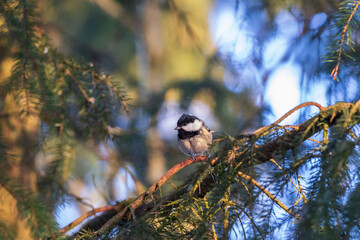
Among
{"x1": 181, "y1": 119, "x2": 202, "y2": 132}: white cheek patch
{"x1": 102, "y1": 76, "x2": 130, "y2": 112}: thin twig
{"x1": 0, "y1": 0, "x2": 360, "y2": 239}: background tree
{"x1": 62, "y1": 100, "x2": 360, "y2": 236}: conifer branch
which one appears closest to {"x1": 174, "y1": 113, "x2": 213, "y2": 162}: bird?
{"x1": 181, "y1": 119, "x2": 202, "y2": 132}: white cheek patch

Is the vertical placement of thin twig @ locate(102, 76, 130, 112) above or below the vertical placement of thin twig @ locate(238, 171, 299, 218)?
above

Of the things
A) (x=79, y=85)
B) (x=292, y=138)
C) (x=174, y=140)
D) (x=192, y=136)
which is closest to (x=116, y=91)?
A: (x=79, y=85)

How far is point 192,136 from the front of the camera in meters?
1.50

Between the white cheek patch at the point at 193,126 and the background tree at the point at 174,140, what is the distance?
165 mm

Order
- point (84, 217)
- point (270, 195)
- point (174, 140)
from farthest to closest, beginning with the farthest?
point (174, 140), point (84, 217), point (270, 195)

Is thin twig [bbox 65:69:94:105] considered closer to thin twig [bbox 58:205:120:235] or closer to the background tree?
the background tree

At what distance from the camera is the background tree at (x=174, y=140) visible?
0.63 metres

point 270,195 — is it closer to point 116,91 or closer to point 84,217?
point 84,217

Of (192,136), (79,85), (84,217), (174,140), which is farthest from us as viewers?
(174,140)

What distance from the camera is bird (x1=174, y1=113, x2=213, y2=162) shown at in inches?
57.6

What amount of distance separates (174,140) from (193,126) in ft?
3.72

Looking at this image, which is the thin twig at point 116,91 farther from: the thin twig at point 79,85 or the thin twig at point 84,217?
the thin twig at point 84,217

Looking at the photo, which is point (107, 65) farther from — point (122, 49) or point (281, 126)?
point (281, 126)

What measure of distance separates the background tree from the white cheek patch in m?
0.16
